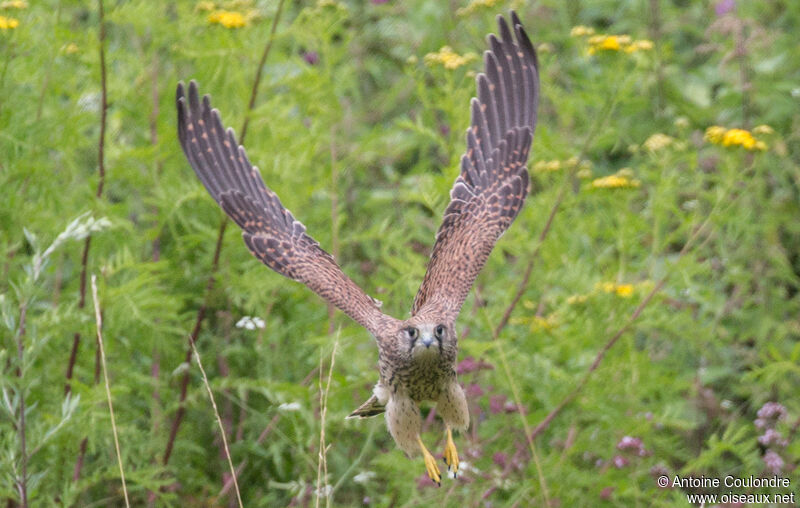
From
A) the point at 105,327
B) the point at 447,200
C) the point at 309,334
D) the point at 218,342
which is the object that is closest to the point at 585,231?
the point at 447,200

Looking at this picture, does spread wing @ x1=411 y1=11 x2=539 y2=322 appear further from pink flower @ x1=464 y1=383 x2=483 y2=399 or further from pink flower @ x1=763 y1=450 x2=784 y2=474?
pink flower @ x1=763 y1=450 x2=784 y2=474

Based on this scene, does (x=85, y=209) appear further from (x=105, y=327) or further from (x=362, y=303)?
(x=362, y=303)

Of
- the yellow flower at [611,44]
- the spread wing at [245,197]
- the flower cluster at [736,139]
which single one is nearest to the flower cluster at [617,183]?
the flower cluster at [736,139]

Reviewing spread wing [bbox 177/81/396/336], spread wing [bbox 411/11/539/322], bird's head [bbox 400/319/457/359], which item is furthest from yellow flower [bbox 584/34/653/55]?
bird's head [bbox 400/319/457/359]

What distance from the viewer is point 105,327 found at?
3.83 m

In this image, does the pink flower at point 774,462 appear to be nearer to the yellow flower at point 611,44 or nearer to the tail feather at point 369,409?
the tail feather at point 369,409

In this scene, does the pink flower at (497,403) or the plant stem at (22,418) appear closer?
the plant stem at (22,418)

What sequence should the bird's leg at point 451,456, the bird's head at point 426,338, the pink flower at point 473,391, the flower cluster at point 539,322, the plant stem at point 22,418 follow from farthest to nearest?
1. the flower cluster at point 539,322
2. the pink flower at point 473,391
3. the bird's leg at point 451,456
4. the plant stem at point 22,418
5. the bird's head at point 426,338

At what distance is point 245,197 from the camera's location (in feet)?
12.9

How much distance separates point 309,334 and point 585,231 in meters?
1.21

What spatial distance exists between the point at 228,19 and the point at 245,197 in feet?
2.16

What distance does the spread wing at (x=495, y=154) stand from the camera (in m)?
3.86

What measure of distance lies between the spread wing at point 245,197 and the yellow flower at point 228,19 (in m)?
0.27

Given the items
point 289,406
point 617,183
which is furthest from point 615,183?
point 289,406
